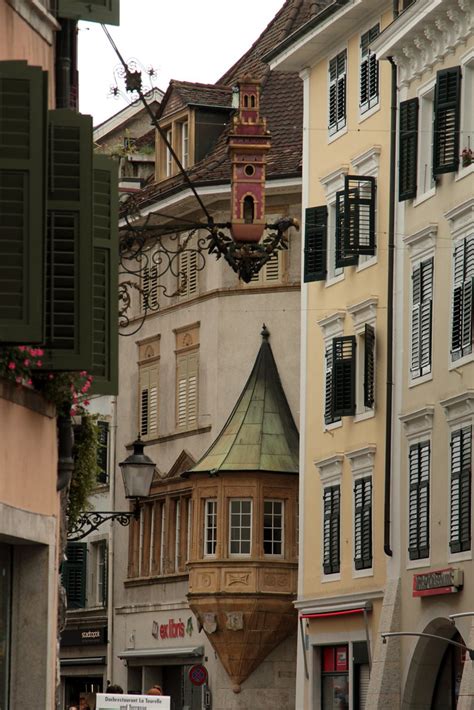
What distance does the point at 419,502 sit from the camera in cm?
3538

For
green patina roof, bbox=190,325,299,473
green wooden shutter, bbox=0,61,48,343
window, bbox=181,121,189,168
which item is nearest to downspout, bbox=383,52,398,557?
green patina roof, bbox=190,325,299,473

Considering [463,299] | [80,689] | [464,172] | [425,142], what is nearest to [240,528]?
[80,689]

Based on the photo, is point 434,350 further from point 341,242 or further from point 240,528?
point 240,528

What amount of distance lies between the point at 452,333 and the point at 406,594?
4911 mm

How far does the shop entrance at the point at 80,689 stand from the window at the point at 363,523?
15.6 meters

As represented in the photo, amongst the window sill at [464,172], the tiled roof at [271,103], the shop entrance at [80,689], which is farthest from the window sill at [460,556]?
the shop entrance at [80,689]

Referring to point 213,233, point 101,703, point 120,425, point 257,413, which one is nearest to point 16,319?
point 213,233

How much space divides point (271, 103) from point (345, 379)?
12.3m

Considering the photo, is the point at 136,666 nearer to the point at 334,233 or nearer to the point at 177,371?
the point at 177,371

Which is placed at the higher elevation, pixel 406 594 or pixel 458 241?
pixel 458 241

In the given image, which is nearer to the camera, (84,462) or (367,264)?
(84,462)

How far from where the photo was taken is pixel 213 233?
14281 mm

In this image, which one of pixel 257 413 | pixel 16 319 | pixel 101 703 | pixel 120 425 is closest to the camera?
pixel 16 319

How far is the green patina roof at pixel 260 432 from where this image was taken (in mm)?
45375
